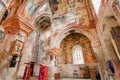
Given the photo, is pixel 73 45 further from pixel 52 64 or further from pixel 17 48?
pixel 17 48

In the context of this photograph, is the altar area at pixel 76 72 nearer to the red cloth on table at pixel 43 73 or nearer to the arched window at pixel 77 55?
the red cloth on table at pixel 43 73

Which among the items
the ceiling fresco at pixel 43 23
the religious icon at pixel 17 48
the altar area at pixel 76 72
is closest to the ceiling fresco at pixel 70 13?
the ceiling fresco at pixel 43 23

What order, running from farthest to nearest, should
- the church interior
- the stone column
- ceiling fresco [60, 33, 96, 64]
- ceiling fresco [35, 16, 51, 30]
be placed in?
ceiling fresco [35, 16, 51, 30]
ceiling fresco [60, 33, 96, 64]
the stone column
the church interior

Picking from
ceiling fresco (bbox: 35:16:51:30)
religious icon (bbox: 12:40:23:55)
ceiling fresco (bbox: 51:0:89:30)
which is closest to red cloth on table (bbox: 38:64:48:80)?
religious icon (bbox: 12:40:23:55)

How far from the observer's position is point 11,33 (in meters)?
3.78

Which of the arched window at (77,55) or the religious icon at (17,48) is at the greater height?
the arched window at (77,55)

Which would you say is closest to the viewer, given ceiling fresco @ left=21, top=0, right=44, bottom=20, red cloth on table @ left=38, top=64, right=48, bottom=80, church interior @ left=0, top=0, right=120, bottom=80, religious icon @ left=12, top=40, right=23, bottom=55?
religious icon @ left=12, top=40, right=23, bottom=55

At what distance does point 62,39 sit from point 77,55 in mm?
1980

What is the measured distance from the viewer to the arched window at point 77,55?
380 inches

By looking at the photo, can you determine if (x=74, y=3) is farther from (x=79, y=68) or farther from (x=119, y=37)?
(x=119, y=37)

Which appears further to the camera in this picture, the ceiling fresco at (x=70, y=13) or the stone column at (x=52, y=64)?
the ceiling fresco at (x=70, y=13)

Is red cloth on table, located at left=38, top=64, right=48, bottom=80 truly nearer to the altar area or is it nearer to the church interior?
the church interior

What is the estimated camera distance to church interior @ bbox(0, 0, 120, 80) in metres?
3.82

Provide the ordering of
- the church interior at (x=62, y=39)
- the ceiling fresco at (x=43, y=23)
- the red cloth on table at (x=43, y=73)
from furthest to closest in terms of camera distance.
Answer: the ceiling fresco at (x=43, y=23), the red cloth on table at (x=43, y=73), the church interior at (x=62, y=39)
